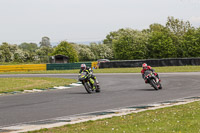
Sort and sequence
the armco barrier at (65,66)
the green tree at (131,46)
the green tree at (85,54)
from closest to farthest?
the armco barrier at (65,66)
the green tree at (131,46)
the green tree at (85,54)

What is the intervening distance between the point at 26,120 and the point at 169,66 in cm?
3212

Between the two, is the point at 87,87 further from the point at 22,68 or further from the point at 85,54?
the point at 85,54

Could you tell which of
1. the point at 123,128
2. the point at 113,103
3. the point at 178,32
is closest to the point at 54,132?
the point at 123,128

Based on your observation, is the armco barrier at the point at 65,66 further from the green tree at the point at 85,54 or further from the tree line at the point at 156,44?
the green tree at the point at 85,54

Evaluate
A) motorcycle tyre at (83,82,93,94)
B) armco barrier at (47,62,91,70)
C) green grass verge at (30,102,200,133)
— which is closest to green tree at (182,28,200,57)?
armco barrier at (47,62,91,70)

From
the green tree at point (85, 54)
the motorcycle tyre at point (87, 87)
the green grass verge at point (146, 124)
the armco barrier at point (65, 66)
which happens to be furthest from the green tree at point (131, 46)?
the green grass verge at point (146, 124)

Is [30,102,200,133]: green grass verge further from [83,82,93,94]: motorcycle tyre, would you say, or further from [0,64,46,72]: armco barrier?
[0,64,46,72]: armco barrier

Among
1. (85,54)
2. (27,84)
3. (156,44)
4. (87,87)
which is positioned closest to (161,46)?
(156,44)

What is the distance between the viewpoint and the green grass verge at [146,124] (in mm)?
6598

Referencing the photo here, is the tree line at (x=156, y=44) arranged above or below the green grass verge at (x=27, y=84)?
above

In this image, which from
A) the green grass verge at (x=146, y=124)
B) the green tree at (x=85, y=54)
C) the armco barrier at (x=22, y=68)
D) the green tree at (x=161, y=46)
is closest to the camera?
the green grass verge at (x=146, y=124)

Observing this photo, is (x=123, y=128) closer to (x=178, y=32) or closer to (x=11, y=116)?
(x=11, y=116)

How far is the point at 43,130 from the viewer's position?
23.2 ft

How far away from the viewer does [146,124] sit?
7.21 m
